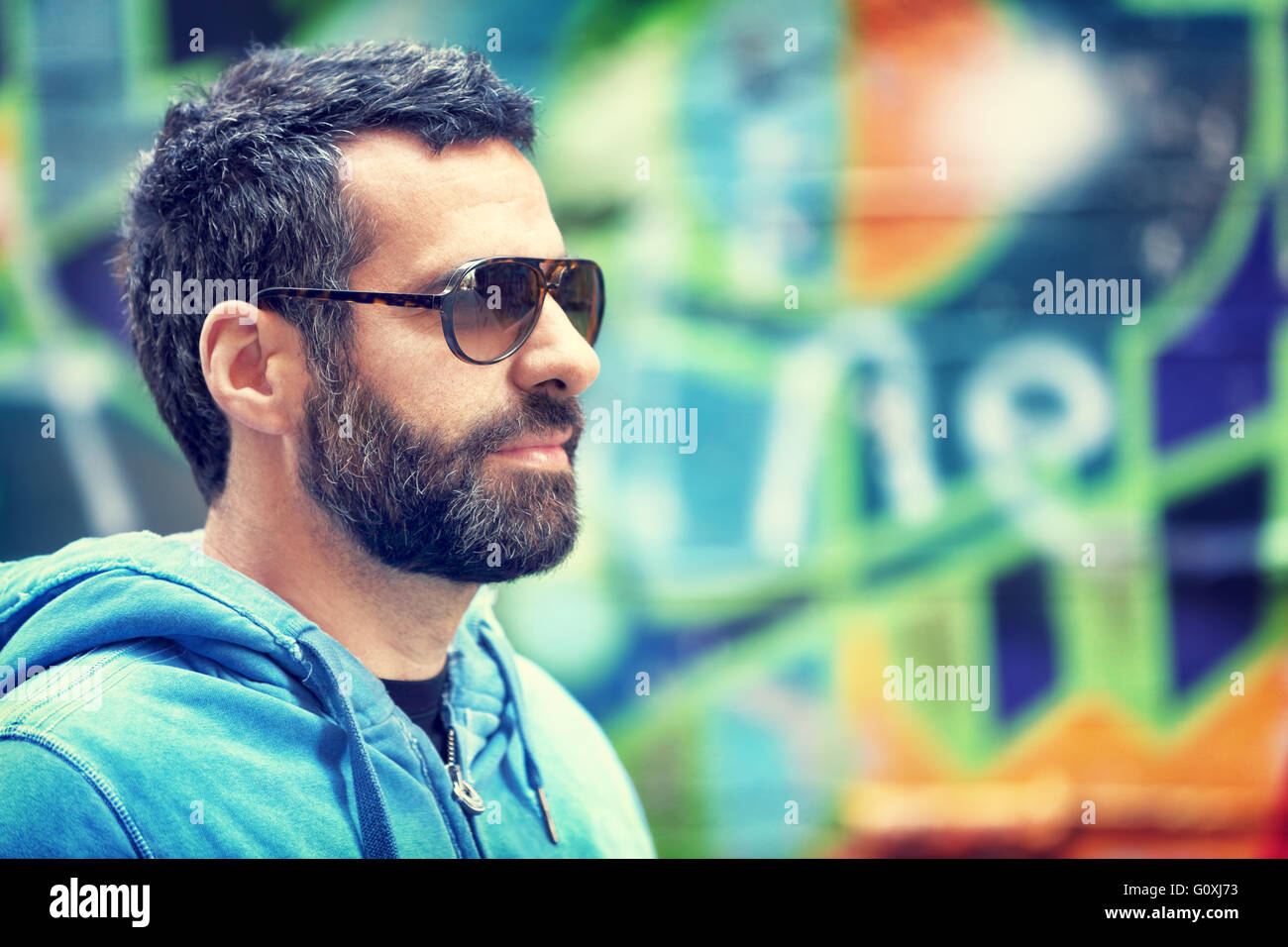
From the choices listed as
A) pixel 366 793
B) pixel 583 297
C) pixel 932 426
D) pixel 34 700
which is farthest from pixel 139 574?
pixel 932 426

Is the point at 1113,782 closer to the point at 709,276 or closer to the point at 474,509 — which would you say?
the point at 709,276

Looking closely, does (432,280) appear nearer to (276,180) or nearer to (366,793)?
(276,180)

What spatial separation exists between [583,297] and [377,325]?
0.38m

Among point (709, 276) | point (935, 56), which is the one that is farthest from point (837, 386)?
point (935, 56)

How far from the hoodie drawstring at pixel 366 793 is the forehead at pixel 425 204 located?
654mm

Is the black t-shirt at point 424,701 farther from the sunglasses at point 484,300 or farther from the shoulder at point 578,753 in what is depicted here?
the sunglasses at point 484,300

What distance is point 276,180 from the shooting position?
5.31 ft

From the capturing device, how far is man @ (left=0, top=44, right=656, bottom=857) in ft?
4.97

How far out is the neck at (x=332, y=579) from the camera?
164 cm

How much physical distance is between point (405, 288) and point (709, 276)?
1.63 meters

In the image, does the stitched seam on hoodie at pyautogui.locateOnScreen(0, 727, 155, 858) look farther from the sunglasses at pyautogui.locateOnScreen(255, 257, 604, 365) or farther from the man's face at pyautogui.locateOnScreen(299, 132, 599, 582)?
the sunglasses at pyautogui.locateOnScreen(255, 257, 604, 365)

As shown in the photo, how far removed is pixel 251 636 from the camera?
152 centimetres

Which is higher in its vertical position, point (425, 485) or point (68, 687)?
point (425, 485)
